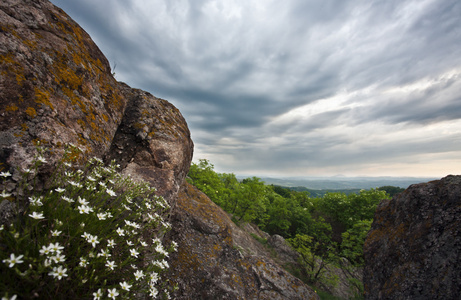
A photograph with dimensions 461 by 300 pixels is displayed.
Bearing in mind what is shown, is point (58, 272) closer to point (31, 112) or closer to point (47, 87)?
point (31, 112)

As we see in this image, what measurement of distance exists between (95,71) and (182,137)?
3.15 m

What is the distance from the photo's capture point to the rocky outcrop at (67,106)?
9.44 ft

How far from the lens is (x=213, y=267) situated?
528cm

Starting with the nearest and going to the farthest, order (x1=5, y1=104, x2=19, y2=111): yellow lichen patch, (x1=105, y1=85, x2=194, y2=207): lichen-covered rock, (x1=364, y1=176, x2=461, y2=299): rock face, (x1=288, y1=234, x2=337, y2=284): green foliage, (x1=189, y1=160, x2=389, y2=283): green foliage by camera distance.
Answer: (x1=5, y1=104, x2=19, y2=111): yellow lichen patch
(x1=364, y1=176, x2=461, y2=299): rock face
(x1=105, y1=85, x2=194, y2=207): lichen-covered rock
(x1=288, y1=234, x2=337, y2=284): green foliage
(x1=189, y1=160, x2=389, y2=283): green foliage

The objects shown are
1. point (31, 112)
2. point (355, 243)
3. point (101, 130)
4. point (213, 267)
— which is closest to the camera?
point (31, 112)

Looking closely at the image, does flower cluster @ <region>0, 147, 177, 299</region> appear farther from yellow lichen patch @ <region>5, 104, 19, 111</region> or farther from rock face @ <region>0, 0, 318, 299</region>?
yellow lichen patch @ <region>5, 104, 19, 111</region>

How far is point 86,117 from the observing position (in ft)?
13.3

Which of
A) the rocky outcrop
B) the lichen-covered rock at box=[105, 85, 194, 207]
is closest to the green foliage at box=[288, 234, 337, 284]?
the lichen-covered rock at box=[105, 85, 194, 207]

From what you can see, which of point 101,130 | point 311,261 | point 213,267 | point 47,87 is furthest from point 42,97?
point 311,261

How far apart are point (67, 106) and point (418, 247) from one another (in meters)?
9.32

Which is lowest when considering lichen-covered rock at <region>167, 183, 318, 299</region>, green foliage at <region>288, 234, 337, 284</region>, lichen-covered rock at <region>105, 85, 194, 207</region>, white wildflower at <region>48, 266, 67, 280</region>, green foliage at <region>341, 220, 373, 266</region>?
green foliage at <region>288, 234, 337, 284</region>

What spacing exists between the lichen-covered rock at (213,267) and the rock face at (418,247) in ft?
9.54

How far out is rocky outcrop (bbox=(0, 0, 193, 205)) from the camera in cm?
288

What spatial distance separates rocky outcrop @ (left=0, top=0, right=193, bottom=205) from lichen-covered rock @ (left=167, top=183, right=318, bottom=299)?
160 centimetres
